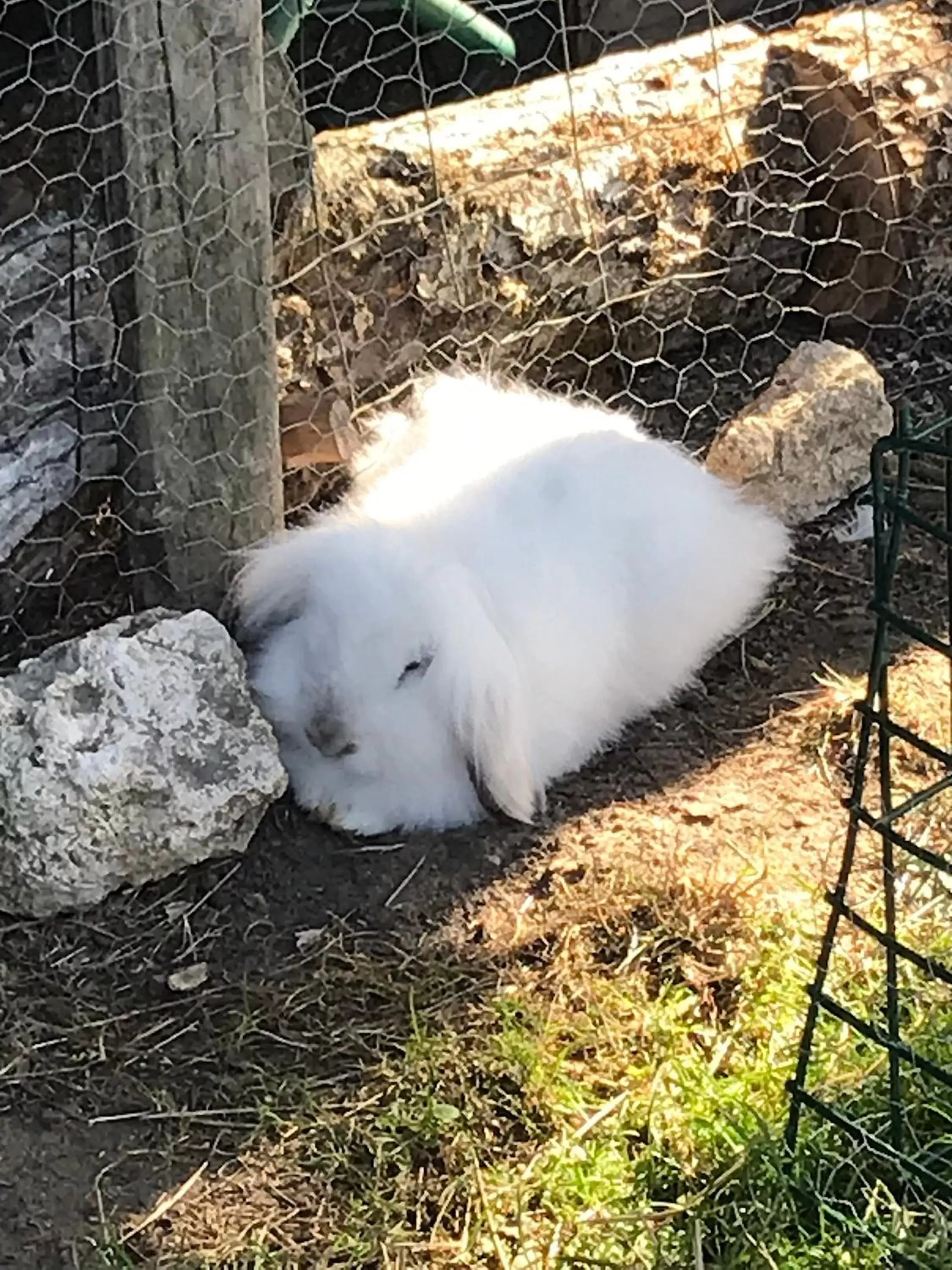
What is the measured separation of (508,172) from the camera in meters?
3.22

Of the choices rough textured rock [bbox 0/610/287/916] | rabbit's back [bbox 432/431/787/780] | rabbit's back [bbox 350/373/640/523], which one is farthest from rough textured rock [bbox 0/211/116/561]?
rabbit's back [bbox 432/431/787/780]

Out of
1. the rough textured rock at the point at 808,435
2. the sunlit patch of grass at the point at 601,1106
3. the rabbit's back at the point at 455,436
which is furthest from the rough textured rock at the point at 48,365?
the rough textured rock at the point at 808,435

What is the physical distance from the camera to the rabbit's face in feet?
8.66

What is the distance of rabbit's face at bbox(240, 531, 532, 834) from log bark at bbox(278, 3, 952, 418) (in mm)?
559

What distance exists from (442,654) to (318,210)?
0.88 m

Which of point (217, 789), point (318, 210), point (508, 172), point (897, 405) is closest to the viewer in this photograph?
point (217, 789)

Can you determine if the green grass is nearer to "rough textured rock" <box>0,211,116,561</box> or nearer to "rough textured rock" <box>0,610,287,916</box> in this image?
"rough textured rock" <box>0,610,287,916</box>

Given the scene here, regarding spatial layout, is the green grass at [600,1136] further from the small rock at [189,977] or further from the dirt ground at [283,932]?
the small rock at [189,977]

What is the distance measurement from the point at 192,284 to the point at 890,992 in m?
1.51

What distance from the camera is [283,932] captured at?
257 cm

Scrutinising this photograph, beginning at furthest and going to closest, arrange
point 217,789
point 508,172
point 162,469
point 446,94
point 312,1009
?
point 446,94 → point 508,172 → point 162,469 → point 217,789 → point 312,1009

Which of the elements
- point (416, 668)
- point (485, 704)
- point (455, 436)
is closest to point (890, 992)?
point (485, 704)

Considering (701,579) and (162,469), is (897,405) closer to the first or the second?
(701,579)

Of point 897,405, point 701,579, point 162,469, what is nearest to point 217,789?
point 162,469
